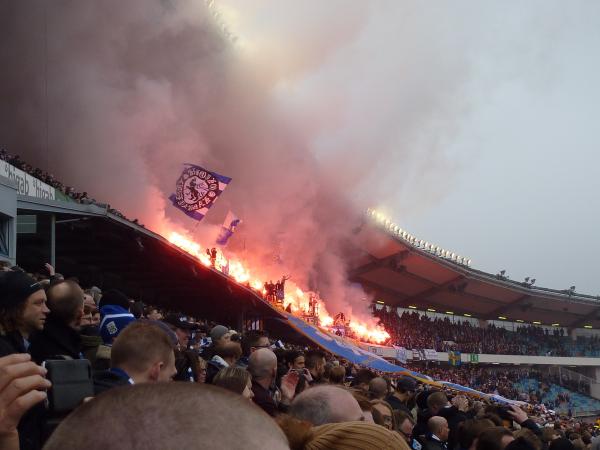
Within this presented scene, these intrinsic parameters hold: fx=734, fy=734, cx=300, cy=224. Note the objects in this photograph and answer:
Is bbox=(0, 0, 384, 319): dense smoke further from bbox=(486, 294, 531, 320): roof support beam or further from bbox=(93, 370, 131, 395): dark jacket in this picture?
bbox=(93, 370, 131, 395): dark jacket

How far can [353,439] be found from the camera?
172 cm

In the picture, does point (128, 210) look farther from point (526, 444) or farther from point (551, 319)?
point (551, 319)

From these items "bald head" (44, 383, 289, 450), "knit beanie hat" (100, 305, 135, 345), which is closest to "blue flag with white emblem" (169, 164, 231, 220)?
"knit beanie hat" (100, 305, 135, 345)

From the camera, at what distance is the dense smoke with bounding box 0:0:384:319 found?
33.8m

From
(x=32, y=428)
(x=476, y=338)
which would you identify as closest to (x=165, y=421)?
(x=32, y=428)

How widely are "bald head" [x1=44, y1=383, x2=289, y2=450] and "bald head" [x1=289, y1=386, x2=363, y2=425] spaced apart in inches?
68.7

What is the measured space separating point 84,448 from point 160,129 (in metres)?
37.2

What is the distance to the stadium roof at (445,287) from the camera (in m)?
46.3

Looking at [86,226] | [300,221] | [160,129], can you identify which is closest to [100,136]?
[160,129]

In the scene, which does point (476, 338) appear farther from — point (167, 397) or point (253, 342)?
point (167, 397)

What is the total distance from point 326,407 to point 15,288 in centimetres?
184

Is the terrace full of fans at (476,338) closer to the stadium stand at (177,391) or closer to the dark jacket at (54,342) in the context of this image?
the stadium stand at (177,391)

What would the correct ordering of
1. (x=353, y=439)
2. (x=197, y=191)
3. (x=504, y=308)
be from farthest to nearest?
(x=504, y=308), (x=197, y=191), (x=353, y=439)

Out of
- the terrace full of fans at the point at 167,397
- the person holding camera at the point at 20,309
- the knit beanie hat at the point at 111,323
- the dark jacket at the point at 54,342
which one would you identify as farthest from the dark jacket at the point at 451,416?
the person holding camera at the point at 20,309
